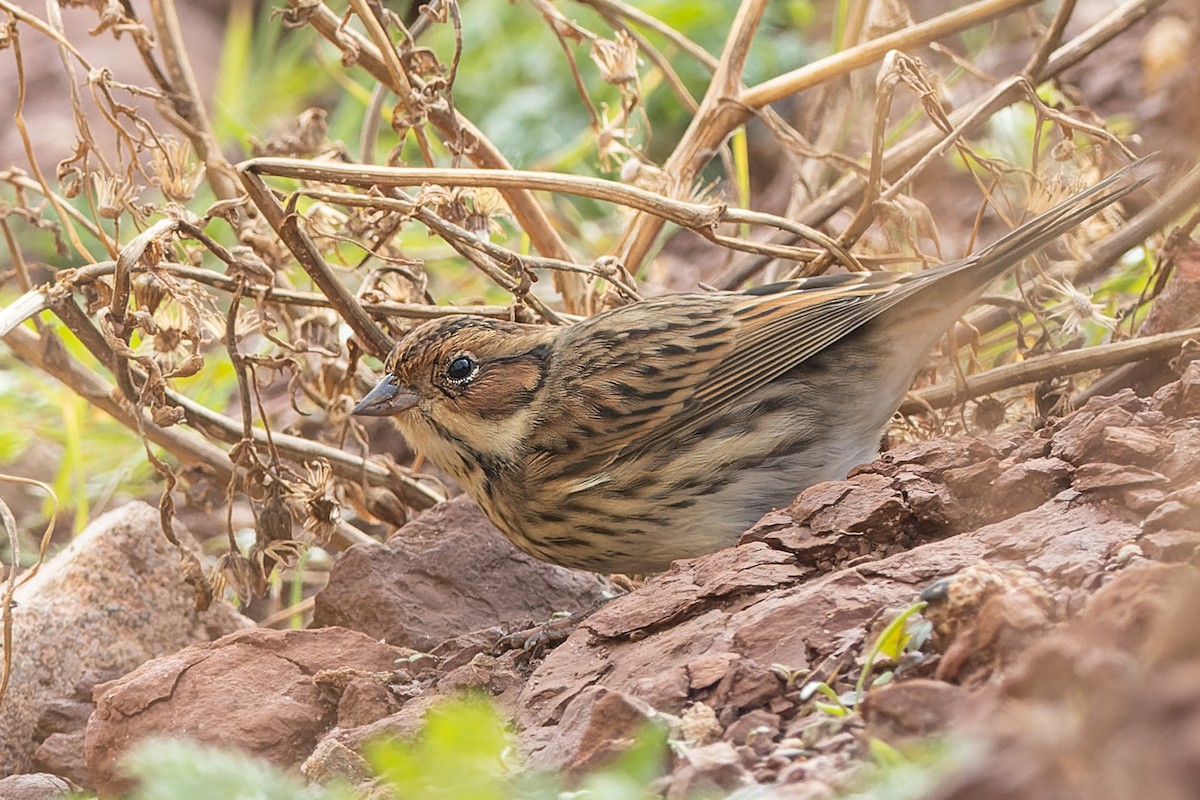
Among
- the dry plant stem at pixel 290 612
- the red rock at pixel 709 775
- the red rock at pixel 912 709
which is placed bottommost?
the dry plant stem at pixel 290 612

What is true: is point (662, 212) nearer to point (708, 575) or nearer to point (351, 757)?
point (708, 575)

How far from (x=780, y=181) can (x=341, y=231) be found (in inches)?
124

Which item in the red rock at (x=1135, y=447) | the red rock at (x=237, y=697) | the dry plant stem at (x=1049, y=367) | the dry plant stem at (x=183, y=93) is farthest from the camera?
the dry plant stem at (x=183, y=93)

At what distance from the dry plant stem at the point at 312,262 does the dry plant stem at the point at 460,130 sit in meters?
0.55

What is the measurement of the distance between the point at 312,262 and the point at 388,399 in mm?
444

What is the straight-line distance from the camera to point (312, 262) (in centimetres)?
372

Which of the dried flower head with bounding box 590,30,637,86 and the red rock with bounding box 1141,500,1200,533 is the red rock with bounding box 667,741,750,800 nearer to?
the red rock with bounding box 1141,500,1200,533

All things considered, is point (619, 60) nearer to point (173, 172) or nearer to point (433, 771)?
point (173, 172)

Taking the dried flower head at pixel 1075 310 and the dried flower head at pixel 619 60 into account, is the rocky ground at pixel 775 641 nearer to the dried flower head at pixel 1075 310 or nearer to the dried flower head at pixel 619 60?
the dried flower head at pixel 1075 310

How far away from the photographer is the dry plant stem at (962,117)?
4.05 metres

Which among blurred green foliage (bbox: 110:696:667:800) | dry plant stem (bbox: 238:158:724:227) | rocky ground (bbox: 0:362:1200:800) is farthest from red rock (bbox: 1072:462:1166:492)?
blurred green foliage (bbox: 110:696:667:800)

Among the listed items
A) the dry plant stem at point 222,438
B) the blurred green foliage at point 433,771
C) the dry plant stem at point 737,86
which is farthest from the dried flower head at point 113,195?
the blurred green foliage at point 433,771

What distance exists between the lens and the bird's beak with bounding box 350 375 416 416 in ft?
12.7

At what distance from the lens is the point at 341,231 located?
14.2 feet
